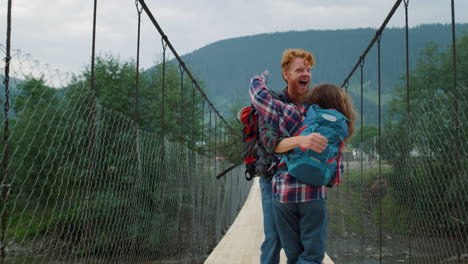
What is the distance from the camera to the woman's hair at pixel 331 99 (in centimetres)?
Result: 140

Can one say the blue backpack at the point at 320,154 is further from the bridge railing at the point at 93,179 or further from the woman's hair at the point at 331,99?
the bridge railing at the point at 93,179

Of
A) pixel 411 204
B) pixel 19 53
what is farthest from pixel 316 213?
pixel 411 204

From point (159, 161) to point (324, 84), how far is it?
1.83 meters

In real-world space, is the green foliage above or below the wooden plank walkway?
above

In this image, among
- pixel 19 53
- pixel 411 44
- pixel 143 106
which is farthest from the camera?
pixel 411 44

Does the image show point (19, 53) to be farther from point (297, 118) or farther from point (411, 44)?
point (411, 44)

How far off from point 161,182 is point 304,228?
1854 millimetres

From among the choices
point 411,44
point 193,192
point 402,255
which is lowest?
point 402,255

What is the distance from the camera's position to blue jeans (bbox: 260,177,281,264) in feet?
5.39

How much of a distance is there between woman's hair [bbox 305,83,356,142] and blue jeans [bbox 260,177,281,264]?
1.16ft

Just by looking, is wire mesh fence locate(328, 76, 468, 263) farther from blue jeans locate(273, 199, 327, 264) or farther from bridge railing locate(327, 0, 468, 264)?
blue jeans locate(273, 199, 327, 264)

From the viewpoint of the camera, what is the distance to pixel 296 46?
117 meters

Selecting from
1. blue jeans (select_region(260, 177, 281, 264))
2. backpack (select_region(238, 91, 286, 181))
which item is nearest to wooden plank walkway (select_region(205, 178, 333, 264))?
blue jeans (select_region(260, 177, 281, 264))

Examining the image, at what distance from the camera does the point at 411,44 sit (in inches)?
3081
